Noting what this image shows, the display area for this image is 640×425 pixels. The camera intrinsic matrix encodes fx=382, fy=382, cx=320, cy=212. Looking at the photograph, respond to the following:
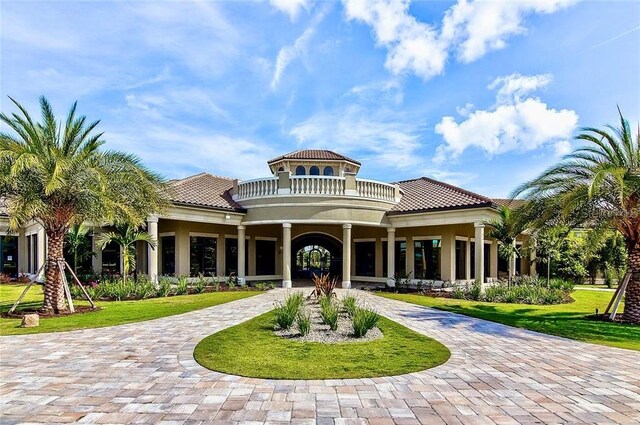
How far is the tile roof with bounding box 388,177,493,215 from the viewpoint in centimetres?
1889

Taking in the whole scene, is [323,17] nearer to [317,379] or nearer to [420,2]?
[420,2]

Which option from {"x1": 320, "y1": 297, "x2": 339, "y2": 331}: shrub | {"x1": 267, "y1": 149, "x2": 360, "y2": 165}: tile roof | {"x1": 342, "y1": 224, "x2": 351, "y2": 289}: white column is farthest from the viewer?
{"x1": 267, "y1": 149, "x2": 360, "y2": 165}: tile roof

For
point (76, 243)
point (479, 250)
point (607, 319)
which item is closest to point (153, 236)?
point (76, 243)

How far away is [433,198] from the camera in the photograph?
2112 cm

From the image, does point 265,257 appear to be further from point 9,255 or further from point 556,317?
point 9,255

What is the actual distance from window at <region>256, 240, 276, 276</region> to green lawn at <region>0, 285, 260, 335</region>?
5.25 meters

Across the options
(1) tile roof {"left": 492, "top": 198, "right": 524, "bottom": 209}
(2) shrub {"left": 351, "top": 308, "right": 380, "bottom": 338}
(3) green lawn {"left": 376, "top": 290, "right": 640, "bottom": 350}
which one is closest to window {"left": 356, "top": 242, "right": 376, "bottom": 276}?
(3) green lawn {"left": 376, "top": 290, "right": 640, "bottom": 350}

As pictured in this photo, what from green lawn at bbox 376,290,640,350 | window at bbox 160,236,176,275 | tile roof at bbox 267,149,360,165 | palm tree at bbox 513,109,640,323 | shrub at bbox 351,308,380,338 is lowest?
green lawn at bbox 376,290,640,350

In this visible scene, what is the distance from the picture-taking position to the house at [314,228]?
772 inches

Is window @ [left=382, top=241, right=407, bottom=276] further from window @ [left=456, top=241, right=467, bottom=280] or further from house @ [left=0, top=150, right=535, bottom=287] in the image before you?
window @ [left=456, top=241, right=467, bottom=280]

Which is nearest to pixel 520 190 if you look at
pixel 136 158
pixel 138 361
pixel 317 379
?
pixel 317 379

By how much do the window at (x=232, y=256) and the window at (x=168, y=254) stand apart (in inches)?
115

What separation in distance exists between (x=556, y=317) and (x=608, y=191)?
4478 millimetres

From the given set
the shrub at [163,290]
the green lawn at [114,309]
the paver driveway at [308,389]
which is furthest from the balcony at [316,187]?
the paver driveway at [308,389]
